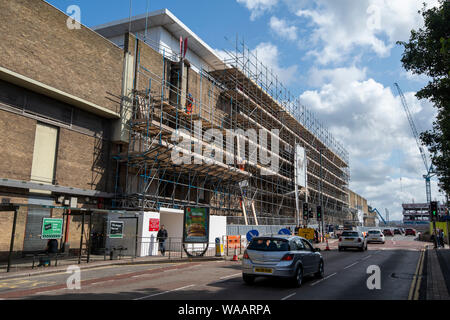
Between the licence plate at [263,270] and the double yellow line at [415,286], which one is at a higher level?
the licence plate at [263,270]

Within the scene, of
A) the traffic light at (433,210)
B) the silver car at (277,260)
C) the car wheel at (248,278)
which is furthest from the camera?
the traffic light at (433,210)

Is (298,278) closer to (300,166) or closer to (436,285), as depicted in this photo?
(436,285)

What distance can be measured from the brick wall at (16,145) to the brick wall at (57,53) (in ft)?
7.79

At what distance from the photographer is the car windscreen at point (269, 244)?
10977 millimetres

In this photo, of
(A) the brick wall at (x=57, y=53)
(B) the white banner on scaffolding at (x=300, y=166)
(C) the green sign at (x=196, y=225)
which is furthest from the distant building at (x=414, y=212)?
(A) the brick wall at (x=57, y=53)

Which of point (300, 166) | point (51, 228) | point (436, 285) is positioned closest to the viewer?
point (436, 285)

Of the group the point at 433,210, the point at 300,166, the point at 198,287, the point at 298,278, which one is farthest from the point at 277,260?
the point at 300,166

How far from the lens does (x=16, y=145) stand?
1827 cm

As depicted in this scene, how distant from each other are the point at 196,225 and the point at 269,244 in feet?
32.0

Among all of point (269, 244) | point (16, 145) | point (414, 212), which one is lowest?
point (269, 244)

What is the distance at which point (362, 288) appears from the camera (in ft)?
34.5

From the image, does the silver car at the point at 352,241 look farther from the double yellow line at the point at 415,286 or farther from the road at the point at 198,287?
the road at the point at 198,287

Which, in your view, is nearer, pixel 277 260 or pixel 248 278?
pixel 277 260
